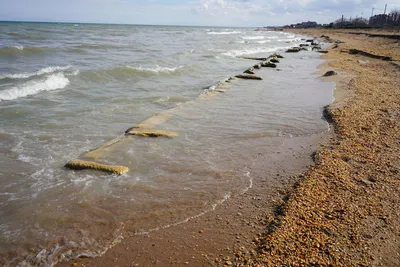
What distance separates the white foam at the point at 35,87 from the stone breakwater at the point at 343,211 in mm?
9224

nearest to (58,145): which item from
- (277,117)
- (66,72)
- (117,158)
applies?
(117,158)

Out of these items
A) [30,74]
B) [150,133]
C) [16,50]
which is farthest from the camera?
[16,50]

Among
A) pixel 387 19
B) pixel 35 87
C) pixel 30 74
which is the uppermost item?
pixel 387 19

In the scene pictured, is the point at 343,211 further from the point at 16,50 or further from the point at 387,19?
the point at 387,19

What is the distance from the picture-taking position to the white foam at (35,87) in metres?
9.34

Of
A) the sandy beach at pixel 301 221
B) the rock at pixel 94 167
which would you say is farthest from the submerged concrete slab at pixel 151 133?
the sandy beach at pixel 301 221

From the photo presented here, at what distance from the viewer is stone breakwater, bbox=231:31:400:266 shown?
114 inches

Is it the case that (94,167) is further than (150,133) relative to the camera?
No

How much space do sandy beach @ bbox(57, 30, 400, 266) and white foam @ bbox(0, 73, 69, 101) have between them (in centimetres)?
832

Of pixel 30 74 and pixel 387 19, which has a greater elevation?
pixel 387 19

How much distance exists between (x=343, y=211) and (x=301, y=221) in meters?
0.60

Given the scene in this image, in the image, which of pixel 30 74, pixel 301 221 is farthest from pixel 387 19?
pixel 301 221

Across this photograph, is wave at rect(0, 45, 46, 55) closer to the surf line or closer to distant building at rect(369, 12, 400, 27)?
the surf line

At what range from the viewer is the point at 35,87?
1038 centimetres
